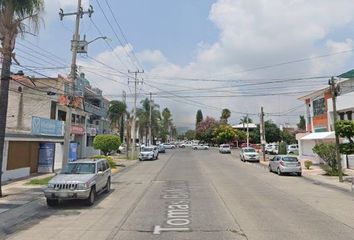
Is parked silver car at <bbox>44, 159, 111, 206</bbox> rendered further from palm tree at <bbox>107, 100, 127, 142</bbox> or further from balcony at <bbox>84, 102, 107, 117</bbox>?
palm tree at <bbox>107, 100, 127, 142</bbox>

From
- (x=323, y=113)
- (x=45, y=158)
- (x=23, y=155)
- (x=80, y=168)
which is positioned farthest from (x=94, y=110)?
(x=80, y=168)

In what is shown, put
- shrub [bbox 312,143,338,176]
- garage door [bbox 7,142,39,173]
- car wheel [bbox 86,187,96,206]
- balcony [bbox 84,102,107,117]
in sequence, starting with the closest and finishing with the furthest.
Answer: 1. car wheel [bbox 86,187,96,206]
2. garage door [bbox 7,142,39,173]
3. shrub [bbox 312,143,338,176]
4. balcony [bbox 84,102,107,117]

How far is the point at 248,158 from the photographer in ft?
147

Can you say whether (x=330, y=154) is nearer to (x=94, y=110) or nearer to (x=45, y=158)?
(x=45, y=158)

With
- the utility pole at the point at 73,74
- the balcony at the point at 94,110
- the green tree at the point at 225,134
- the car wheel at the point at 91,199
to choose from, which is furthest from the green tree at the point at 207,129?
the car wheel at the point at 91,199

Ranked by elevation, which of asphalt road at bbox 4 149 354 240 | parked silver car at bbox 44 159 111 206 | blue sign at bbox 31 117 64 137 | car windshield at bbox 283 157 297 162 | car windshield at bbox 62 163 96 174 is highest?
blue sign at bbox 31 117 64 137

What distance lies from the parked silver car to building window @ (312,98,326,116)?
30496mm

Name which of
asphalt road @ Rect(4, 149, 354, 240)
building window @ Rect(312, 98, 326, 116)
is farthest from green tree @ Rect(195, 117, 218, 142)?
asphalt road @ Rect(4, 149, 354, 240)

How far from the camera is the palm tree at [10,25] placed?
1582 centimetres

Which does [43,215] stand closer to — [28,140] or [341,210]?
[341,210]

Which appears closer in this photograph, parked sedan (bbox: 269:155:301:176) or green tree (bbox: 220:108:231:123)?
parked sedan (bbox: 269:155:301:176)

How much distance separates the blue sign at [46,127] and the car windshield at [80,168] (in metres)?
12.2

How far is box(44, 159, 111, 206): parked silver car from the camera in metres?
14.4

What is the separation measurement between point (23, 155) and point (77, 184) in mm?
13303
